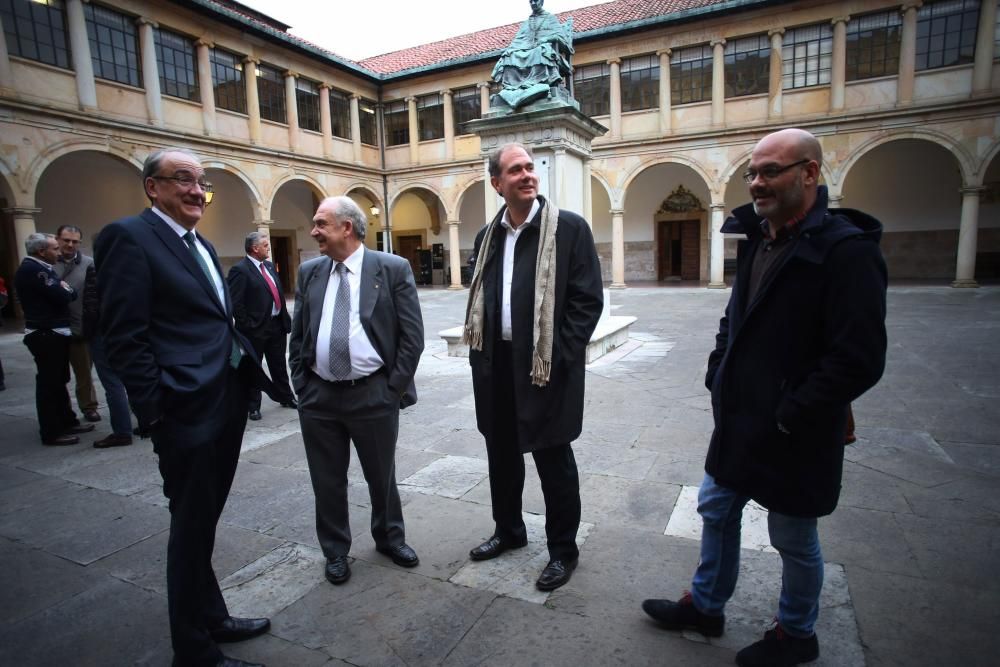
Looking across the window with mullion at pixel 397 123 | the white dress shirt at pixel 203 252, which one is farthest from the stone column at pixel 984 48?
the white dress shirt at pixel 203 252

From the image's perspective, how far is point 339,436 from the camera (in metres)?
2.82

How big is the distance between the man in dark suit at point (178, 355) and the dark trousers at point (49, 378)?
381 centimetres

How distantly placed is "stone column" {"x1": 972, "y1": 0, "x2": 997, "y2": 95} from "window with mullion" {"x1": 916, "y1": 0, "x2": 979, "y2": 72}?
253 mm

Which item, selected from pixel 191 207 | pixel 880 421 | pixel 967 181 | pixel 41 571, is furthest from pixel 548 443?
pixel 967 181

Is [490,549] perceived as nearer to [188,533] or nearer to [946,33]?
[188,533]

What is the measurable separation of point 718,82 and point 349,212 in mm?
19170

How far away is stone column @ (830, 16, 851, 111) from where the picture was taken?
17078mm

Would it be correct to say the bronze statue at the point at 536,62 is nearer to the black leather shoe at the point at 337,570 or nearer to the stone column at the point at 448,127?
the black leather shoe at the point at 337,570

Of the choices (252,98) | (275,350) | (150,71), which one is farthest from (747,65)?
(275,350)

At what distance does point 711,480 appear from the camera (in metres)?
2.20

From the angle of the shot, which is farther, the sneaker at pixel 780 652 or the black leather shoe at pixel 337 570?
the black leather shoe at pixel 337 570

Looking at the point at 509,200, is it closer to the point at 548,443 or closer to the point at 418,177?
the point at 548,443

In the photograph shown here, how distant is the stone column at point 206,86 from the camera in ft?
56.1

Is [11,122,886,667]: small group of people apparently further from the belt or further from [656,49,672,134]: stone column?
[656,49,672,134]: stone column
